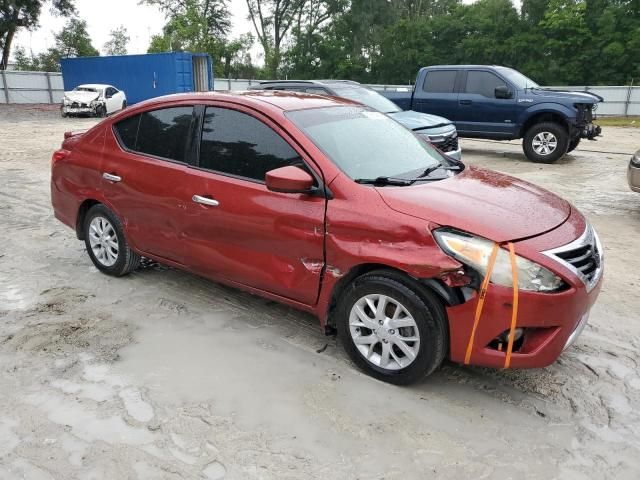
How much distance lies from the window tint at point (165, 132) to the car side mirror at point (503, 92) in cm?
882

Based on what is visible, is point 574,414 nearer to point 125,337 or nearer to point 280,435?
point 280,435

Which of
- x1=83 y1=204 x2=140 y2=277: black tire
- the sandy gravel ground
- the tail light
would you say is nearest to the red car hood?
the sandy gravel ground

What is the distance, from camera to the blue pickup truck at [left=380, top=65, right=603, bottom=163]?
35.9 ft

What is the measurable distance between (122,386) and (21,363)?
78cm

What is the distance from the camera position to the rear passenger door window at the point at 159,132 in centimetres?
416

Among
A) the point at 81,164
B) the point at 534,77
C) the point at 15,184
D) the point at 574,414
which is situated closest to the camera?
the point at 574,414

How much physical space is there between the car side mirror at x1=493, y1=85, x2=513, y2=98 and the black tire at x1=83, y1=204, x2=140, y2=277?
29.6 ft

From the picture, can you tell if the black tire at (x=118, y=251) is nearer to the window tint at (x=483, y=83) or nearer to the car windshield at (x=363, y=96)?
the car windshield at (x=363, y=96)

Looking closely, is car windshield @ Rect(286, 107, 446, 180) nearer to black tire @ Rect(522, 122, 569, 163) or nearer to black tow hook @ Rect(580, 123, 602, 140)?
black tire @ Rect(522, 122, 569, 163)

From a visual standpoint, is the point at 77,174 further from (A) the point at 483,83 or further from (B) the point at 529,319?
(A) the point at 483,83

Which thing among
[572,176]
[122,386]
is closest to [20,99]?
[572,176]

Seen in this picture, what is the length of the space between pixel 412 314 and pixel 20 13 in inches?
1558

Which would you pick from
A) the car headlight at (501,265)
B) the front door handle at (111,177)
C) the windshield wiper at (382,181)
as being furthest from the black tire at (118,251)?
the car headlight at (501,265)

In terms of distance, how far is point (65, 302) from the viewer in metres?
4.42
